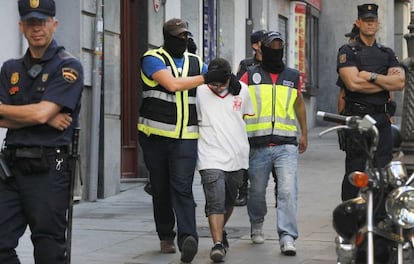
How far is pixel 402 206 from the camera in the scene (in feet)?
17.0

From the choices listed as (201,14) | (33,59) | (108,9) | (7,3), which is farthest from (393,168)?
(201,14)

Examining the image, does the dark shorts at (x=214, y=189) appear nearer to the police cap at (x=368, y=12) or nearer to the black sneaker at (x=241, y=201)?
the police cap at (x=368, y=12)

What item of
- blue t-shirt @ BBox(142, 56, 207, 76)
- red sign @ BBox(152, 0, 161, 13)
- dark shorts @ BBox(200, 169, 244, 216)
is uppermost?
red sign @ BBox(152, 0, 161, 13)

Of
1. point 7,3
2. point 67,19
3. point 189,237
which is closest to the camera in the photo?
point 189,237

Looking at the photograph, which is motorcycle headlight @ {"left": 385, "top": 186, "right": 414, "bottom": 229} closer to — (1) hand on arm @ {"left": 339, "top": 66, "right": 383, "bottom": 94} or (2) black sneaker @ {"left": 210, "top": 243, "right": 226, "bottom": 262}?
(2) black sneaker @ {"left": 210, "top": 243, "right": 226, "bottom": 262}

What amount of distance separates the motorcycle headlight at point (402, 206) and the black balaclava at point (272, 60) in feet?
11.5

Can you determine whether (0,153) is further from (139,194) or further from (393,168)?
(139,194)

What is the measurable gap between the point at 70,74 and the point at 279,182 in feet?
10.6

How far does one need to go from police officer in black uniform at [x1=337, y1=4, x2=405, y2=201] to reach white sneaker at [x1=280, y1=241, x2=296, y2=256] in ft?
2.02

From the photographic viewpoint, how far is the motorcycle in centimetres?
516

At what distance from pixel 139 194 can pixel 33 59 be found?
7.15 m

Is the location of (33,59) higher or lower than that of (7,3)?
lower

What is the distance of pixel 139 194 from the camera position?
12805 millimetres

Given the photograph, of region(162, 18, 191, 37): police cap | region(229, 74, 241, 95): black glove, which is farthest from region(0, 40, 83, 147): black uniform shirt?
region(229, 74, 241, 95): black glove
